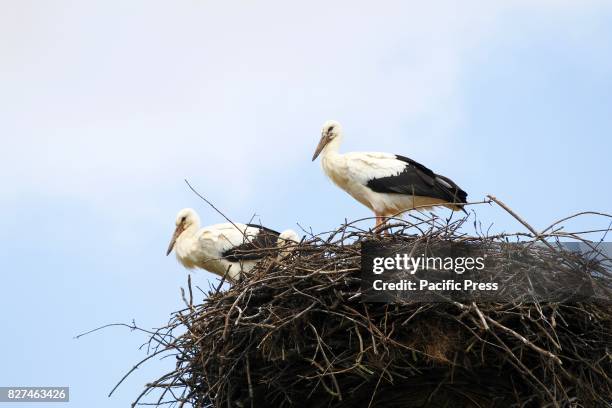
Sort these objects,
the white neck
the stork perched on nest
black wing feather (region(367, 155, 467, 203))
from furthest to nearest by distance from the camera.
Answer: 1. the white neck
2. the stork perched on nest
3. black wing feather (region(367, 155, 467, 203))

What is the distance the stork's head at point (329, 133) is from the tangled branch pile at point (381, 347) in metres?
3.17

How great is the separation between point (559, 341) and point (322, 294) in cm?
124

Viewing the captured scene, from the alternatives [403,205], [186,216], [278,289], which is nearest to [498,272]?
[278,289]

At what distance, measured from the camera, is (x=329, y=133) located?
970cm

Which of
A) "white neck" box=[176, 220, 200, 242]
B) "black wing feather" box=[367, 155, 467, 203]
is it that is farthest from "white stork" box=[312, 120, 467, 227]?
"white neck" box=[176, 220, 200, 242]

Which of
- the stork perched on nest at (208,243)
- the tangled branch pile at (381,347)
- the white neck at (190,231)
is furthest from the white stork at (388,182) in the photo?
the tangled branch pile at (381,347)

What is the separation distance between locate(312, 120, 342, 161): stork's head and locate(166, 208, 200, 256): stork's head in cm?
122

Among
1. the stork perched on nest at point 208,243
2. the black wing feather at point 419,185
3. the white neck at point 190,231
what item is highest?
the white neck at point 190,231

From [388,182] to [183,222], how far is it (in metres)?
2.00

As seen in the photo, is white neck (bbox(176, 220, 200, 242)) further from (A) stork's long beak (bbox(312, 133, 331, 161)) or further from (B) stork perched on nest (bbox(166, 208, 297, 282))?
(A) stork's long beak (bbox(312, 133, 331, 161))

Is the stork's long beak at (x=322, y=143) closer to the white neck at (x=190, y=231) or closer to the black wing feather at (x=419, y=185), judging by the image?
the black wing feather at (x=419, y=185)

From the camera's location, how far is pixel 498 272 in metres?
6.29

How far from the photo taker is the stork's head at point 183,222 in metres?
10.2

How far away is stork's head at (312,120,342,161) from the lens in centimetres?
967
